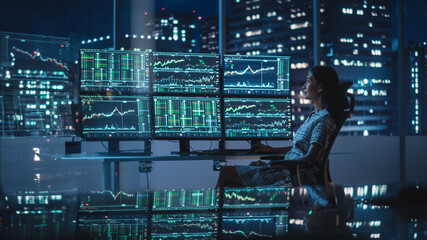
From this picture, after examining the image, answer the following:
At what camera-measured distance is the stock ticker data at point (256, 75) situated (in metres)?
3.63

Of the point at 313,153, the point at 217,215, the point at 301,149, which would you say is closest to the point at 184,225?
the point at 217,215

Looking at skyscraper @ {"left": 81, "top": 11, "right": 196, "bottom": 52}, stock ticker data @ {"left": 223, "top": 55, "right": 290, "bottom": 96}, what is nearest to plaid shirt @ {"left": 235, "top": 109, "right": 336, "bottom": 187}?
stock ticker data @ {"left": 223, "top": 55, "right": 290, "bottom": 96}

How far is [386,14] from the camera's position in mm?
5723

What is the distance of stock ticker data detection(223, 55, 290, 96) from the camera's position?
11.9 ft

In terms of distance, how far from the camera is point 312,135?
2662mm

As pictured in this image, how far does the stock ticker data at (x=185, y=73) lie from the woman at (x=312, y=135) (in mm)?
902

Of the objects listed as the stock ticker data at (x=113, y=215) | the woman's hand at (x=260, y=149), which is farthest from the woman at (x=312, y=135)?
the stock ticker data at (x=113, y=215)

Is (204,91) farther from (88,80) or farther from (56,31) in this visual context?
(56,31)

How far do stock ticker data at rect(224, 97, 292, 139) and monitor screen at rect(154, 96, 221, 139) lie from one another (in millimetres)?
100

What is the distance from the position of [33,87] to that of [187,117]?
5.38 ft

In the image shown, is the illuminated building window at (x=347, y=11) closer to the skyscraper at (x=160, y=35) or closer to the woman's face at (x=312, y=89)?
the skyscraper at (x=160, y=35)

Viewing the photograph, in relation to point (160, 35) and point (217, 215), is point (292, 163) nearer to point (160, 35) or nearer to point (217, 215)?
point (217, 215)

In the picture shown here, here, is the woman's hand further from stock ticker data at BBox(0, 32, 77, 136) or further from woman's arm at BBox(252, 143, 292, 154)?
stock ticker data at BBox(0, 32, 77, 136)

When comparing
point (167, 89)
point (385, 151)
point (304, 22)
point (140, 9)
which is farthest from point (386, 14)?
point (167, 89)
